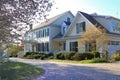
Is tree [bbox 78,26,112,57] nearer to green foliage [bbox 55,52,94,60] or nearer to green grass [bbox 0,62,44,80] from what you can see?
green foliage [bbox 55,52,94,60]

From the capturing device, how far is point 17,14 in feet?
34.3

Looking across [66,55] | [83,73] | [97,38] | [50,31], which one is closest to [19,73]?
[83,73]

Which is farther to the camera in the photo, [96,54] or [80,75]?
[96,54]

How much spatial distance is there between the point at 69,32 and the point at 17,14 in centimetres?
2646

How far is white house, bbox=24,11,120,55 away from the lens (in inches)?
1251

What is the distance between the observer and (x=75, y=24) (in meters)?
35.4

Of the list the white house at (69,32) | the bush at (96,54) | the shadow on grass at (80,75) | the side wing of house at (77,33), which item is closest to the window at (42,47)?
the white house at (69,32)

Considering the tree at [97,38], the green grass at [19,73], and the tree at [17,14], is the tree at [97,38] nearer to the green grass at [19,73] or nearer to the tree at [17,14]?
the green grass at [19,73]

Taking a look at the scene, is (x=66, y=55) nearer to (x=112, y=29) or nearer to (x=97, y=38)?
(x=97, y=38)

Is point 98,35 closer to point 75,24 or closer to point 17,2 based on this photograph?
point 75,24

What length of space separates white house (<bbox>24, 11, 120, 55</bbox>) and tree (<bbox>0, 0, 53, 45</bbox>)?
10168mm

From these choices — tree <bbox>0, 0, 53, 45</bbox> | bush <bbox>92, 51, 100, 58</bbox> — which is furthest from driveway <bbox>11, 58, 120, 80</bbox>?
bush <bbox>92, 51, 100, 58</bbox>

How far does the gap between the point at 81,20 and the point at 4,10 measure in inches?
973

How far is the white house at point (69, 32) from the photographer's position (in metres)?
31.8
